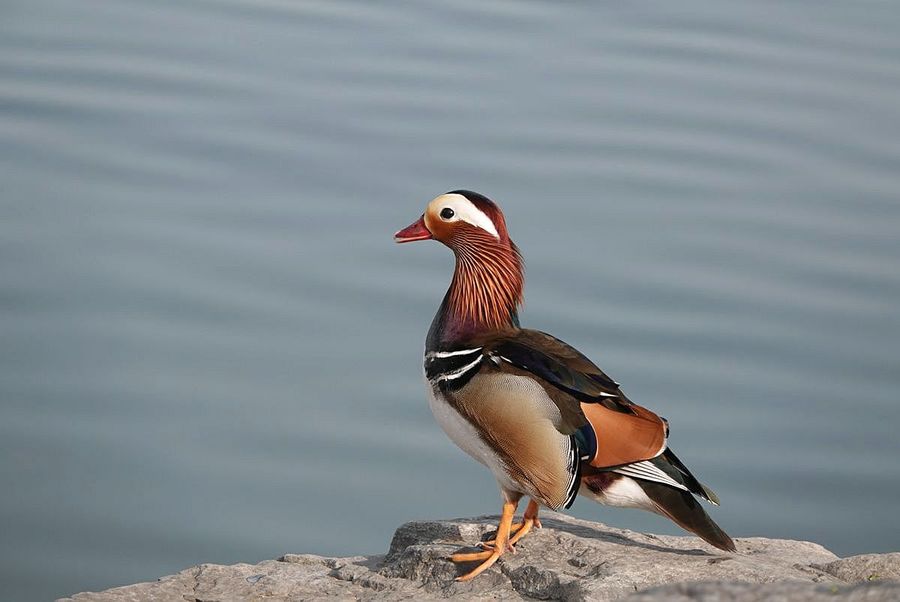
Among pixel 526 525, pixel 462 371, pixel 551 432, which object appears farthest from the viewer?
pixel 526 525

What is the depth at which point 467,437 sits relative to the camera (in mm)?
4105

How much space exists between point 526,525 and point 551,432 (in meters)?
0.48

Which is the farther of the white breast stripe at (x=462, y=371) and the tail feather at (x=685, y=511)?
the white breast stripe at (x=462, y=371)

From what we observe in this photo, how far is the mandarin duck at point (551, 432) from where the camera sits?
397cm

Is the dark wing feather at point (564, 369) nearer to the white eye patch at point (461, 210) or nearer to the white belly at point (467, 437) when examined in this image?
the white belly at point (467, 437)

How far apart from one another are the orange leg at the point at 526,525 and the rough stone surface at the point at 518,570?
0.03 meters

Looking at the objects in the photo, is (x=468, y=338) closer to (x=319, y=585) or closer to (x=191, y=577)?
(x=319, y=585)

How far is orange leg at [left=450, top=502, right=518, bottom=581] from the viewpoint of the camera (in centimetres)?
402

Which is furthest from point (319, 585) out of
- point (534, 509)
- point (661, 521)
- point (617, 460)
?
point (661, 521)

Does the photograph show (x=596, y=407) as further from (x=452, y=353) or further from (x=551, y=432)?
(x=452, y=353)

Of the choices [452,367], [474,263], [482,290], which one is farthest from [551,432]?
[474,263]

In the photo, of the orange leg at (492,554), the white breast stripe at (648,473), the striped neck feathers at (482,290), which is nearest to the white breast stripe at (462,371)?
the striped neck feathers at (482,290)

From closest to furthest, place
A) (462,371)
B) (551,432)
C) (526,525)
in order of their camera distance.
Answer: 1. (551,432)
2. (462,371)
3. (526,525)

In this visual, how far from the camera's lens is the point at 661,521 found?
5.93 metres
